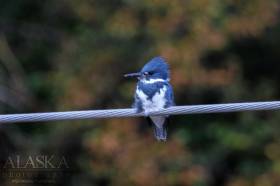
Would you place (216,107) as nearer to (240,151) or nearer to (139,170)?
(139,170)

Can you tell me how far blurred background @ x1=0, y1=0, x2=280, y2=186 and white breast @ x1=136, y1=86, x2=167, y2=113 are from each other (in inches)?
80.6

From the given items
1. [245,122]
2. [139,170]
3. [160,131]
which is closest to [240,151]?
[245,122]

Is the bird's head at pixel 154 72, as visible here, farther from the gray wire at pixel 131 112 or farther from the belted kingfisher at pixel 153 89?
the gray wire at pixel 131 112

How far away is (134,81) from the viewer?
7562 millimetres

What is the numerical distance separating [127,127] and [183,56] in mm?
816

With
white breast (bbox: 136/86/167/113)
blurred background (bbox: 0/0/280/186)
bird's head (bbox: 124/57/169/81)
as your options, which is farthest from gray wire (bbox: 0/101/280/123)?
blurred background (bbox: 0/0/280/186)

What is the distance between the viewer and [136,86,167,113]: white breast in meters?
4.97

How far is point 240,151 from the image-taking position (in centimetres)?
801

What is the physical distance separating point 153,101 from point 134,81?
8.43 feet

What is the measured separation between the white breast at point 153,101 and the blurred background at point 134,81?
2048mm
